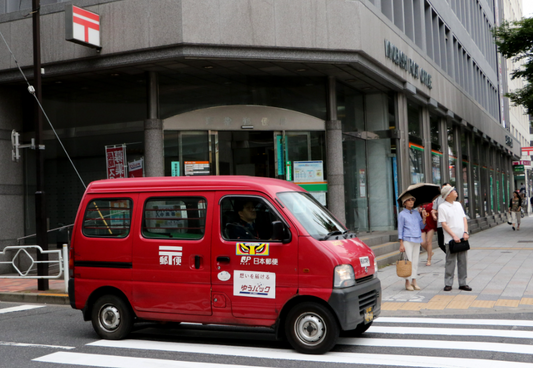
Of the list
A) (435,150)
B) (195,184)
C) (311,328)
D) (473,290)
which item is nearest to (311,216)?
(311,328)

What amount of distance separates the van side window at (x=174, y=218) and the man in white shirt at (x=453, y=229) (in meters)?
5.03

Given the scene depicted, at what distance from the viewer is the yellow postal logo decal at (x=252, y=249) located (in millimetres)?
6742

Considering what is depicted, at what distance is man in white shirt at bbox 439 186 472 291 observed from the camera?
402 inches

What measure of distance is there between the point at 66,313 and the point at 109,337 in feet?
9.82

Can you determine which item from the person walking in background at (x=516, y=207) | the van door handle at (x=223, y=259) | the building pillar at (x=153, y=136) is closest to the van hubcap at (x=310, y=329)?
the van door handle at (x=223, y=259)

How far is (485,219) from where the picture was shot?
1298 inches

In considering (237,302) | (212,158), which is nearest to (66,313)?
(237,302)

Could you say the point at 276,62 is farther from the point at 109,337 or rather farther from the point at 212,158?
the point at 109,337

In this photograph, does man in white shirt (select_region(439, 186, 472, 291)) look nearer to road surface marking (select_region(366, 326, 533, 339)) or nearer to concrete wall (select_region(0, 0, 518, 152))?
road surface marking (select_region(366, 326, 533, 339))

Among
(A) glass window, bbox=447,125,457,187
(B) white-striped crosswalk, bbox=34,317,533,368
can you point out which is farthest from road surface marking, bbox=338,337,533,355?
(A) glass window, bbox=447,125,457,187

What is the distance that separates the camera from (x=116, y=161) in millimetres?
16344

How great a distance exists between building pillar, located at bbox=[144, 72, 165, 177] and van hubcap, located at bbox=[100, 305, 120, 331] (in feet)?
25.9

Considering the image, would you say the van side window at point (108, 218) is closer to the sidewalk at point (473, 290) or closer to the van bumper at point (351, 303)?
the van bumper at point (351, 303)

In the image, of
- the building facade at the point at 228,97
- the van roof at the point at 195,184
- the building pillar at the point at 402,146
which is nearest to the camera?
the van roof at the point at 195,184
